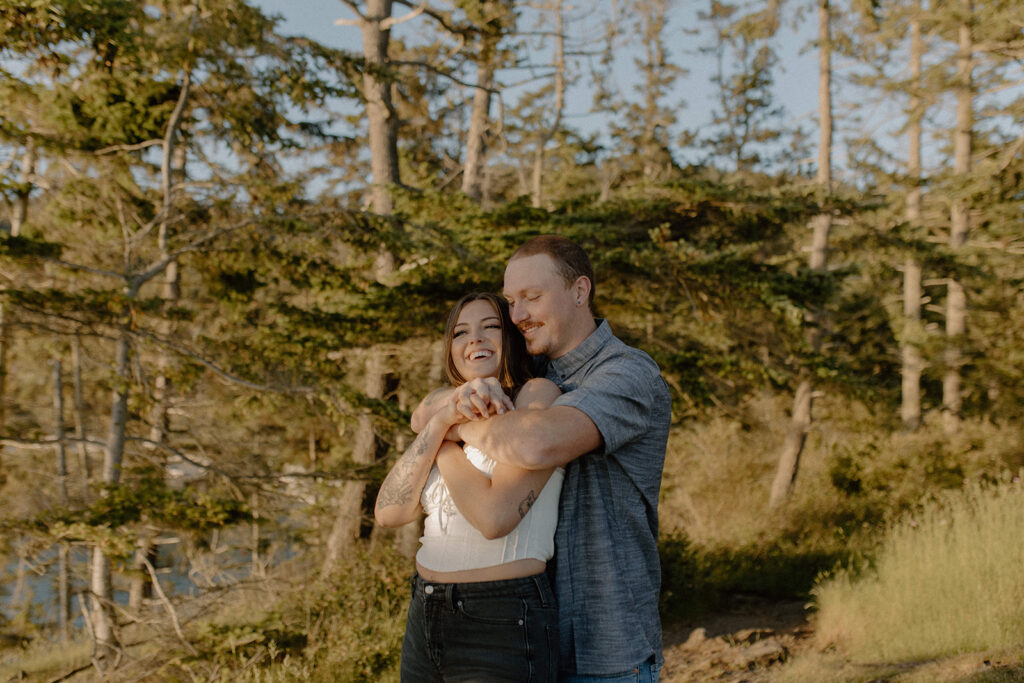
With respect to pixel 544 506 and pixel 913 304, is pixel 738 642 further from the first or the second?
pixel 913 304

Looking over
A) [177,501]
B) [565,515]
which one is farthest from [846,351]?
[565,515]

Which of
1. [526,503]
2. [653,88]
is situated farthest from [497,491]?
[653,88]

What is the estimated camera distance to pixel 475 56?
11.2 meters

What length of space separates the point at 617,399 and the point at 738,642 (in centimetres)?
528

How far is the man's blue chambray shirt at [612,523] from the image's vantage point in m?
1.83

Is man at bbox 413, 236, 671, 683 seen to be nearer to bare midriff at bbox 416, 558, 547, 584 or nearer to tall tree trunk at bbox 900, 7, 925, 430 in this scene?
bare midriff at bbox 416, 558, 547, 584

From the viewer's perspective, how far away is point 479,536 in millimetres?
1890

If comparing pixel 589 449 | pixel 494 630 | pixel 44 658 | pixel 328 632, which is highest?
pixel 589 449

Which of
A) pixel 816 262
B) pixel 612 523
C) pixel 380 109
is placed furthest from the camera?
pixel 816 262

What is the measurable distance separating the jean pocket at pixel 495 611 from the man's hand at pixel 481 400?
0.47 metres

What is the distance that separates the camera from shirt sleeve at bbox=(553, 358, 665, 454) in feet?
5.82

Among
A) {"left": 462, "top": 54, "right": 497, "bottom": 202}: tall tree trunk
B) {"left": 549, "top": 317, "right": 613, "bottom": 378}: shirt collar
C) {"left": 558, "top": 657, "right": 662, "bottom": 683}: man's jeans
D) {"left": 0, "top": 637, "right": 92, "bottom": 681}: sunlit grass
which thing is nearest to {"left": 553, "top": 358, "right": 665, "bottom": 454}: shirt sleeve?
{"left": 549, "top": 317, "right": 613, "bottom": 378}: shirt collar

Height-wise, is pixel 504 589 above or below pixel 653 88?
below

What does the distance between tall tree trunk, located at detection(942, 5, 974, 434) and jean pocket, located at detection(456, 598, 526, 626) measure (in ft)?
41.4
